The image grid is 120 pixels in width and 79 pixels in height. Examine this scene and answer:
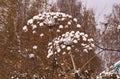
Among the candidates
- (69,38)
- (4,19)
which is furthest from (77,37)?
(4,19)

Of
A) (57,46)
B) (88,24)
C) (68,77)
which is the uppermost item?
(57,46)

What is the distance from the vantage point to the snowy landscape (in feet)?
22.7

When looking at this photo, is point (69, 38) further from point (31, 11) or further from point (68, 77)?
point (31, 11)

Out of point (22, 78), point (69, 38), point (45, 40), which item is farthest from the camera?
point (45, 40)

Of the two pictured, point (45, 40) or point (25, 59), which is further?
point (45, 40)

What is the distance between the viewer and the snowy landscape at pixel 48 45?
6906 mm

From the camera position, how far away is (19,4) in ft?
58.9

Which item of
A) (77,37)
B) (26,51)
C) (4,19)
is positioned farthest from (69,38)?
(4,19)

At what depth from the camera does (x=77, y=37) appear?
262 inches

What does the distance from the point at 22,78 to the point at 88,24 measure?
442 inches

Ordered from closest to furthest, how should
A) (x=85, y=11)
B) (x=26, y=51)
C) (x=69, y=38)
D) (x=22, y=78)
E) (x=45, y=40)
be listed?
(x=69, y=38) → (x=22, y=78) → (x=26, y=51) → (x=45, y=40) → (x=85, y=11)

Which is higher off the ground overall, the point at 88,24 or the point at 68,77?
the point at 68,77

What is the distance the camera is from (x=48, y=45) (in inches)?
298

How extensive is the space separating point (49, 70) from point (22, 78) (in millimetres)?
664
